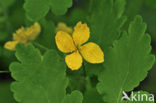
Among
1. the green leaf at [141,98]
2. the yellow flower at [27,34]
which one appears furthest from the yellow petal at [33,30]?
the green leaf at [141,98]

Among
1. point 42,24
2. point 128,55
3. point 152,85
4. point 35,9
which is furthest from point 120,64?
point 152,85

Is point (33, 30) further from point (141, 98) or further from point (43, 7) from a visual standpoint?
point (141, 98)

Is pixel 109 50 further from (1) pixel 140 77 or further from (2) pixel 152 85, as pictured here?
(2) pixel 152 85

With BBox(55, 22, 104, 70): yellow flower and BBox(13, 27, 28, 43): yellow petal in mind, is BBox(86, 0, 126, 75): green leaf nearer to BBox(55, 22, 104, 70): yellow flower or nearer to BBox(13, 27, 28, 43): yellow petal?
BBox(55, 22, 104, 70): yellow flower

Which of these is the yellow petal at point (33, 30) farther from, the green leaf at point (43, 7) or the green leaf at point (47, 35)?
the green leaf at point (43, 7)

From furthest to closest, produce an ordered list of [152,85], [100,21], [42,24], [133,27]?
[152,85] → [42,24] → [100,21] → [133,27]

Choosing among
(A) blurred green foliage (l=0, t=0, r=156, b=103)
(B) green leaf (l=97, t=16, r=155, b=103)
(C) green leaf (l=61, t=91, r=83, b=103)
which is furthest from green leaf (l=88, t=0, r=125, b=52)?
(C) green leaf (l=61, t=91, r=83, b=103)
